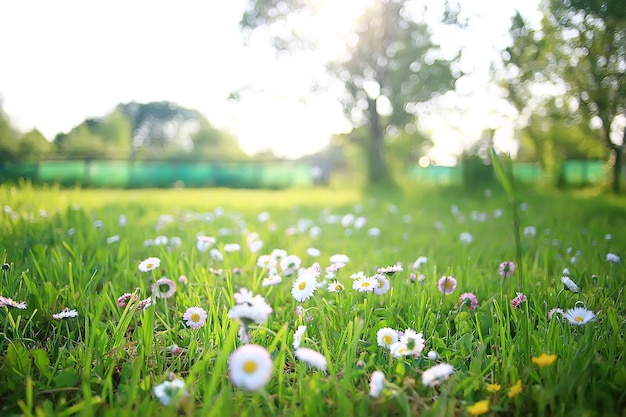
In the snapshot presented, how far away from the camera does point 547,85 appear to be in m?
3.58

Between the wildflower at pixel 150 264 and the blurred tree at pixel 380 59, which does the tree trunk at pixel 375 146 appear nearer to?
the blurred tree at pixel 380 59

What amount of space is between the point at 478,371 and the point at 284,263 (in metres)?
0.88

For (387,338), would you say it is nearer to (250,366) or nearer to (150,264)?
(250,366)

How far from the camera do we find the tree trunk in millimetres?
12235

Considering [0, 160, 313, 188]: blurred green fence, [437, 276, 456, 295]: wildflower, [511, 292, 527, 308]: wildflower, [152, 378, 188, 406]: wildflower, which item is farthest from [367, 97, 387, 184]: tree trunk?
[152, 378, 188, 406]: wildflower

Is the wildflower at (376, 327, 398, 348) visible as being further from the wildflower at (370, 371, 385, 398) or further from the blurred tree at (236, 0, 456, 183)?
the blurred tree at (236, 0, 456, 183)

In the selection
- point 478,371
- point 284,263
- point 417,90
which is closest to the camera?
point 478,371

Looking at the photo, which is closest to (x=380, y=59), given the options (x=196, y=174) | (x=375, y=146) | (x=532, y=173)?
(x=375, y=146)

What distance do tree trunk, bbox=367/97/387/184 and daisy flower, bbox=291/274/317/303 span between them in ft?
36.0

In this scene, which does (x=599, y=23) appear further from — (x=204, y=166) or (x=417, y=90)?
(x=204, y=166)

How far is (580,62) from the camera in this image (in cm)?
306

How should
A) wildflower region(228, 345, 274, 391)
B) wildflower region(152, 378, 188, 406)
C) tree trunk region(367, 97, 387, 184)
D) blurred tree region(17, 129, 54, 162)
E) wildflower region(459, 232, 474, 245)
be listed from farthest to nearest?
tree trunk region(367, 97, 387, 184)
blurred tree region(17, 129, 54, 162)
wildflower region(459, 232, 474, 245)
wildflower region(152, 378, 188, 406)
wildflower region(228, 345, 274, 391)

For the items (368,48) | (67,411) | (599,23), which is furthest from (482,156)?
(67,411)

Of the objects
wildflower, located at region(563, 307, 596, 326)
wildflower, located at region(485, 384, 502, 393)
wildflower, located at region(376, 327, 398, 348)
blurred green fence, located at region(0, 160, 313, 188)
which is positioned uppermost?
blurred green fence, located at region(0, 160, 313, 188)
